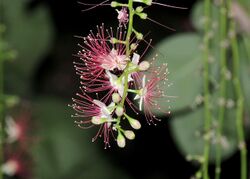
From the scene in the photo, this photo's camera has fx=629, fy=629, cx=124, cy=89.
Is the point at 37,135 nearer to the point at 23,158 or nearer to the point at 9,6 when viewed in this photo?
the point at 23,158

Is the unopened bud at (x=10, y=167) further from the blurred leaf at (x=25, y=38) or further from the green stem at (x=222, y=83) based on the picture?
the green stem at (x=222, y=83)

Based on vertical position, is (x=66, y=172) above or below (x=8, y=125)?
below

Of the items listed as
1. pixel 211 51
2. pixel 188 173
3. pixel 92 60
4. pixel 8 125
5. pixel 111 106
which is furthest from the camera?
pixel 188 173

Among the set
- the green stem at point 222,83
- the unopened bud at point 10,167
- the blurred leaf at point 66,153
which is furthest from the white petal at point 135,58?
the blurred leaf at point 66,153

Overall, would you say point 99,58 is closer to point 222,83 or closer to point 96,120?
point 96,120

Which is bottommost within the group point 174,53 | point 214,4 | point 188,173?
point 188,173

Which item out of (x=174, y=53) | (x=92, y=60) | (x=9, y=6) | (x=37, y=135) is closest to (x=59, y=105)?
(x=37, y=135)

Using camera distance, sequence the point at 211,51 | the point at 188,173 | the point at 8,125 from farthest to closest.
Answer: the point at 188,173, the point at 8,125, the point at 211,51

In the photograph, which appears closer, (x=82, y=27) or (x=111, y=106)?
(x=111, y=106)
